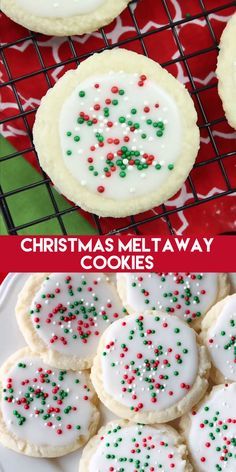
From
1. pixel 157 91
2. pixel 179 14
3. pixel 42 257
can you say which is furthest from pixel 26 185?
pixel 179 14

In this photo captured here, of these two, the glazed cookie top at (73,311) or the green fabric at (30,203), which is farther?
the green fabric at (30,203)

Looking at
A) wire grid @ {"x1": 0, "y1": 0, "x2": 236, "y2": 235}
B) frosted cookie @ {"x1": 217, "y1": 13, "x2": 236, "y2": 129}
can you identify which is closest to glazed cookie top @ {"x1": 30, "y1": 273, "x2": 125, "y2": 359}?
wire grid @ {"x1": 0, "y1": 0, "x2": 236, "y2": 235}

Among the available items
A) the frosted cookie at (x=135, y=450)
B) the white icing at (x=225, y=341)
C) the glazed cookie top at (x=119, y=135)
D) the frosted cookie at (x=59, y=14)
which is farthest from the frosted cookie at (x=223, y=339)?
the frosted cookie at (x=59, y=14)

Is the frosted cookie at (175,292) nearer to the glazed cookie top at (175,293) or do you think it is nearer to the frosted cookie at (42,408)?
the glazed cookie top at (175,293)

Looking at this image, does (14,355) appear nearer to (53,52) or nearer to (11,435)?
(11,435)

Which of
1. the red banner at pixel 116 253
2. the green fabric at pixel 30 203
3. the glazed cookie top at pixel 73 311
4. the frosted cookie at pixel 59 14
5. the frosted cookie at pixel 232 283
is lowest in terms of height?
the frosted cookie at pixel 232 283
